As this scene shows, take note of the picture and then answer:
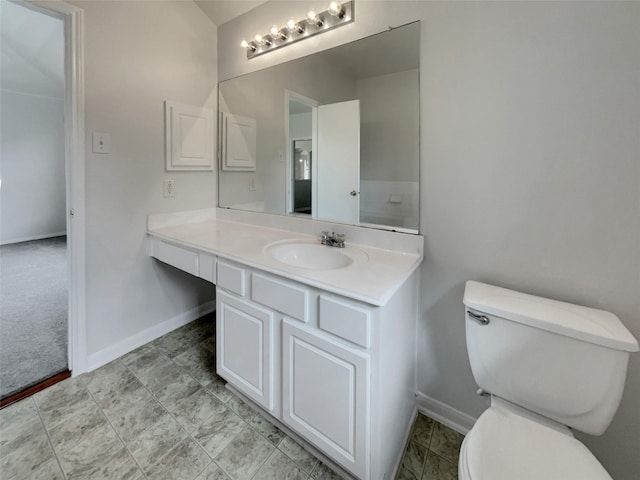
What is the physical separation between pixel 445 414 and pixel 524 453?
658mm

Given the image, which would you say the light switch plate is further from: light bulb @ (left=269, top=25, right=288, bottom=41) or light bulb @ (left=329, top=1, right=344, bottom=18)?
light bulb @ (left=329, top=1, right=344, bottom=18)

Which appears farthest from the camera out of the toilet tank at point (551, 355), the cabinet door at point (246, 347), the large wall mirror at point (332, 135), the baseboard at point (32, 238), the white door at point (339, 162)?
the baseboard at point (32, 238)

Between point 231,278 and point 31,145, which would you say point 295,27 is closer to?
point 231,278

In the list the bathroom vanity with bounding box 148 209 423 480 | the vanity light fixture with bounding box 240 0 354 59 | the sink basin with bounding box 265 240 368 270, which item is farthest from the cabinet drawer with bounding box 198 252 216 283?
the vanity light fixture with bounding box 240 0 354 59

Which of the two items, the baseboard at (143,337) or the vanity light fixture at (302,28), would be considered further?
the baseboard at (143,337)

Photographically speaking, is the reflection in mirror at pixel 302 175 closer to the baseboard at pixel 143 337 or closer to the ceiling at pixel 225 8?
the ceiling at pixel 225 8

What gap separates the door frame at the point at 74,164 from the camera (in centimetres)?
153

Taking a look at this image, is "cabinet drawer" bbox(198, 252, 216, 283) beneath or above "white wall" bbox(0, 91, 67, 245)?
Result: beneath

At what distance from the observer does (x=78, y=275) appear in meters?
1.68

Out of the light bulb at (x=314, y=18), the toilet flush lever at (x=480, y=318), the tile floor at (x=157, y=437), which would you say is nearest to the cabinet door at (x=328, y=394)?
the tile floor at (x=157, y=437)

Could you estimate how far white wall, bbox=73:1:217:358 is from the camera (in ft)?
5.49

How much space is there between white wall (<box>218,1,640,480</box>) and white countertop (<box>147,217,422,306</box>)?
27 centimetres

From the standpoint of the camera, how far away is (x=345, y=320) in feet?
3.36

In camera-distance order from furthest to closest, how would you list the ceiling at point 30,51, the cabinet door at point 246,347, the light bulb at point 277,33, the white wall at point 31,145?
the white wall at point 31,145
the ceiling at point 30,51
the light bulb at point 277,33
the cabinet door at point 246,347
